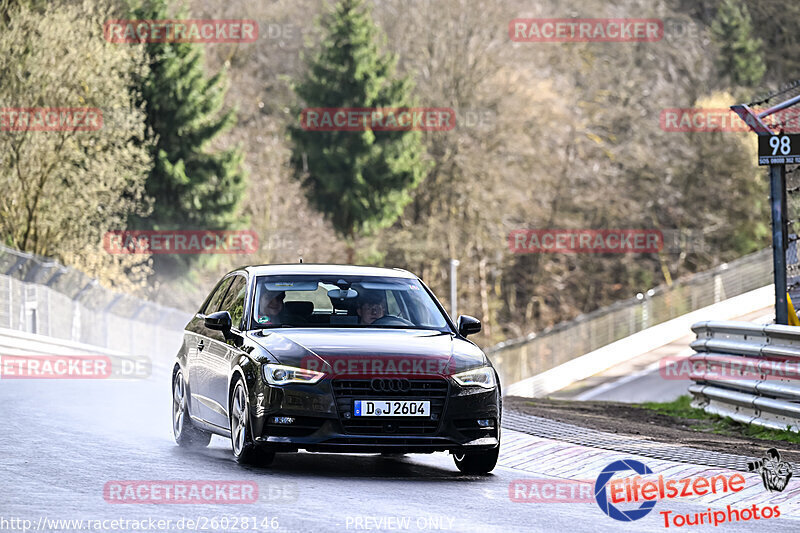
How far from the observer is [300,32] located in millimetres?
66812

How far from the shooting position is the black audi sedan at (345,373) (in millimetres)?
10508

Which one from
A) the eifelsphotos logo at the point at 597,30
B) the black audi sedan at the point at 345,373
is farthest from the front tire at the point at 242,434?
the eifelsphotos logo at the point at 597,30

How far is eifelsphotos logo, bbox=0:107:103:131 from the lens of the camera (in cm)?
4169

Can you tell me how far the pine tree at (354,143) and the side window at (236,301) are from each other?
47.3 meters

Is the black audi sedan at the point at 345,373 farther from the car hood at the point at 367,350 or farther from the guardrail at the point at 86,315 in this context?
the guardrail at the point at 86,315

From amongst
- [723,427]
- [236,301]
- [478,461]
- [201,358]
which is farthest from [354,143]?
[478,461]

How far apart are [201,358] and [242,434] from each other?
5.91 ft

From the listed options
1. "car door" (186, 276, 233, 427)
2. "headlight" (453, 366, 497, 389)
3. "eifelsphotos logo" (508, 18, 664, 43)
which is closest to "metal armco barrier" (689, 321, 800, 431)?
"headlight" (453, 366, 497, 389)

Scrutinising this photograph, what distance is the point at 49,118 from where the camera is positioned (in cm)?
Result: 4291

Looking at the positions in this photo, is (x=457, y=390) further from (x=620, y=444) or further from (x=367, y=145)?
(x=367, y=145)

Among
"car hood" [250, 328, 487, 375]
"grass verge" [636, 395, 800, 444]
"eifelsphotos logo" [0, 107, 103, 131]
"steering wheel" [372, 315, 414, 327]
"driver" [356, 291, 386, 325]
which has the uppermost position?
"eifelsphotos logo" [0, 107, 103, 131]

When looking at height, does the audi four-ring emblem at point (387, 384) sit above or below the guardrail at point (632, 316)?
above

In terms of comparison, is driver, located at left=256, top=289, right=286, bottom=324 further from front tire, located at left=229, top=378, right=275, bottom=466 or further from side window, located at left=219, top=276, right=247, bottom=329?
front tire, located at left=229, top=378, right=275, bottom=466

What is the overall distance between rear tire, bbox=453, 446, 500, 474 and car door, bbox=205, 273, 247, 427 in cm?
192
